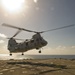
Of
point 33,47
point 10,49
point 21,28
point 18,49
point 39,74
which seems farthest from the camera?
point 10,49

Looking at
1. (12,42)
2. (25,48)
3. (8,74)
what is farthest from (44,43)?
(8,74)

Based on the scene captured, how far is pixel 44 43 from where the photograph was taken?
160 feet

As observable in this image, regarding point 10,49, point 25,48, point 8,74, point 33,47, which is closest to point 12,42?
point 10,49

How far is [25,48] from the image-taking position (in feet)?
178

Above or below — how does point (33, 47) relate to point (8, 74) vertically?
above

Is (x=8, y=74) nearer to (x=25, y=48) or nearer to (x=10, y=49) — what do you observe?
(x=25, y=48)

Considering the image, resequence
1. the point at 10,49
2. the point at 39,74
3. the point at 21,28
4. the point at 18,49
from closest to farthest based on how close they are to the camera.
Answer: the point at 39,74 → the point at 21,28 → the point at 18,49 → the point at 10,49

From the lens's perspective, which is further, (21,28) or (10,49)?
(10,49)

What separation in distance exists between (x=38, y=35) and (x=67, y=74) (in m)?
26.5

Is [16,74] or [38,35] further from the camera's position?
[38,35]

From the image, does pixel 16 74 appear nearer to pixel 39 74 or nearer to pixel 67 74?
pixel 39 74

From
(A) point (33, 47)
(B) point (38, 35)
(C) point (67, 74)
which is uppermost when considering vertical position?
(B) point (38, 35)

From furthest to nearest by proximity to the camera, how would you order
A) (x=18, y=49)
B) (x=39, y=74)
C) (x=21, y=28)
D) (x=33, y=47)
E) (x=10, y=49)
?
(x=10, y=49) → (x=18, y=49) → (x=33, y=47) → (x=21, y=28) → (x=39, y=74)

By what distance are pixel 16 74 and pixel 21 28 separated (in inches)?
964
